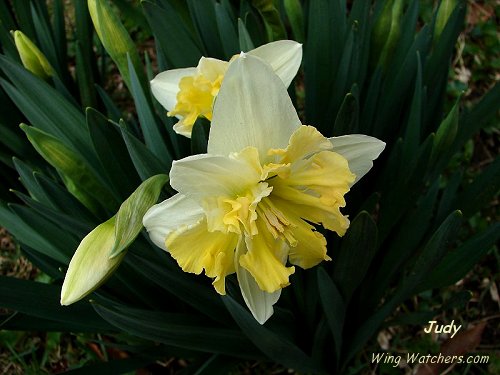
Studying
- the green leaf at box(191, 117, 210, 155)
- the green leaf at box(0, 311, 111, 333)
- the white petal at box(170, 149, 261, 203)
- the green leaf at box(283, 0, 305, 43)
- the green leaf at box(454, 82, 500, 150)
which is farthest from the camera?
the green leaf at box(283, 0, 305, 43)

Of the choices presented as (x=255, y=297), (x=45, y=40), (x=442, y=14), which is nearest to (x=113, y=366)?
(x=255, y=297)

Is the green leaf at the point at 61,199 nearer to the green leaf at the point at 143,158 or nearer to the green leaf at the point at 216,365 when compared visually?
the green leaf at the point at 143,158

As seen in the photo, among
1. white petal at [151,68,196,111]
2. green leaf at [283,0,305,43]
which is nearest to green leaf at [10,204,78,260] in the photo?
white petal at [151,68,196,111]

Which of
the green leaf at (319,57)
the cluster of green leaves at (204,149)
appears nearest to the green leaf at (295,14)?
the cluster of green leaves at (204,149)

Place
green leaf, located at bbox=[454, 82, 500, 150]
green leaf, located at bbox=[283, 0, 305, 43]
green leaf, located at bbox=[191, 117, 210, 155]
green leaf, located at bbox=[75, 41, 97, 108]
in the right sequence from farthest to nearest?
1. green leaf, located at bbox=[75, 41, 97, 108]
2. green leaf, located at bbox=[283, 0, 305, 43]
3. green leaf, located at bbox=[454, 82, 500, 150]
4. green leaf, located at bbox=[191, 117, 210, 155]

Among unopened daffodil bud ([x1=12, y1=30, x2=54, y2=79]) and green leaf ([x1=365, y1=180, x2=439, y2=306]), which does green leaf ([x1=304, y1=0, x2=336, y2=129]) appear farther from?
unopened daffodil bud ([x1=12, y1=30, x2=54, y2=79])

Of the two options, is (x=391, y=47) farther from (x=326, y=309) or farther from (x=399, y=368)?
(x=399, y=368)

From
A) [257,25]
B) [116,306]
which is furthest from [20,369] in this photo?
[257,25]
